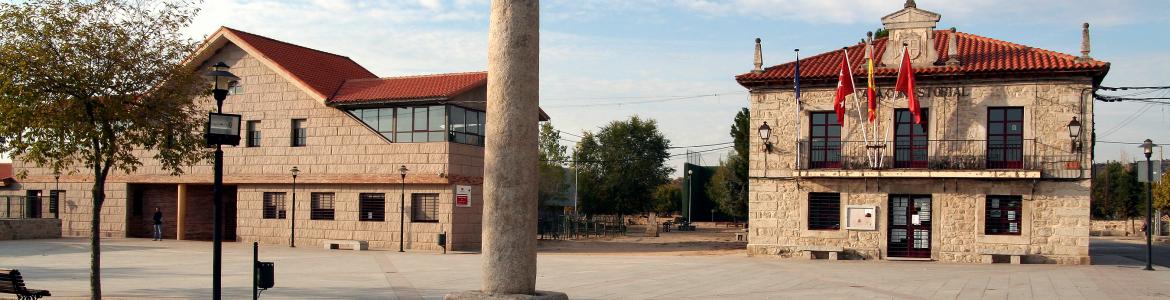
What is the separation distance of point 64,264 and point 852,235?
20.7 metres

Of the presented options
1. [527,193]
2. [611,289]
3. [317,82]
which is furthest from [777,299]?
[317,82]

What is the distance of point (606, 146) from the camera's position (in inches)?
2562

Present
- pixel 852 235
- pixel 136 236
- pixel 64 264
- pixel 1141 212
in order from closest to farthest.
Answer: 1. pixel 64 264
2. pixel 852 235
3. pixel 136 236
4. pixel 1141 212

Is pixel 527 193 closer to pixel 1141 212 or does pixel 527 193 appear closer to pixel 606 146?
pixel 606 146

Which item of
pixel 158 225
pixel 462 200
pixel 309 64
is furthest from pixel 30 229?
pixel 462 200

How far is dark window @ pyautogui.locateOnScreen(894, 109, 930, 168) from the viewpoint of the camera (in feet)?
88.2

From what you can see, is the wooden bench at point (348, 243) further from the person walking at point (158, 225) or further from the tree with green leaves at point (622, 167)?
the tree with green leaves at point (622, 167)

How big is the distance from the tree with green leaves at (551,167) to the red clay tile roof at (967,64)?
96.4ft

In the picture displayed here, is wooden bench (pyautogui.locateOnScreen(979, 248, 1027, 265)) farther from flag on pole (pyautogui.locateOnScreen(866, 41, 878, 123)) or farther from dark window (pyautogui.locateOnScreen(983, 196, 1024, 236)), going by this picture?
flag on pole (pyautogui.locateOnScreen(866, 41, 878, 123))

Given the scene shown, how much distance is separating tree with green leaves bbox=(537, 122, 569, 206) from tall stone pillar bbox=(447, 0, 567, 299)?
47035 mm

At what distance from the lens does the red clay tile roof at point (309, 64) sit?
113ft

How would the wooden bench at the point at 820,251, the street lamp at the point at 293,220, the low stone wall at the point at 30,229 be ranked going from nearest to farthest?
the wooden bench at the point at 820,251 < the street lamp at the point at 293,220 < the low stone wall at the point at 30,229

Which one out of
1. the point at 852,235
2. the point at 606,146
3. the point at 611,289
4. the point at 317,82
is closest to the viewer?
the point at 611,289

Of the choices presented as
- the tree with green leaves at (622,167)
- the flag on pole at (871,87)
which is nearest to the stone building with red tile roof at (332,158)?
the flag on pole at (871,87)
